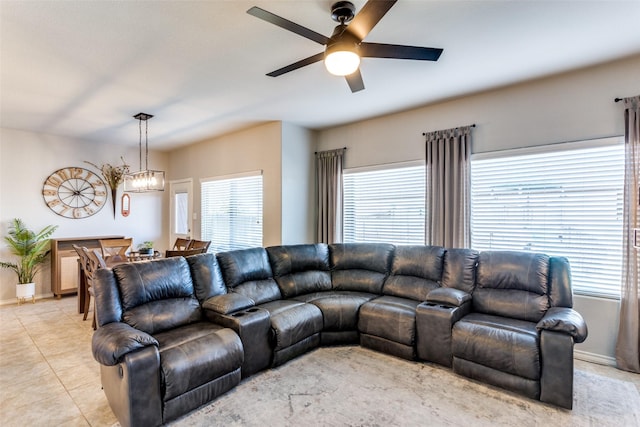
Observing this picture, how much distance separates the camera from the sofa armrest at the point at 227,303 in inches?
116

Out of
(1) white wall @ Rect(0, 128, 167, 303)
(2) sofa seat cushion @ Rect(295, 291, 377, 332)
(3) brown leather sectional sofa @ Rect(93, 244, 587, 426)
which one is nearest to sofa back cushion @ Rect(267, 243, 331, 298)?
(3) brown leather sectional sofa @ Rect(93, 244, 587, 426)

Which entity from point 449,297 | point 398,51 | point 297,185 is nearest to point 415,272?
point 449,297

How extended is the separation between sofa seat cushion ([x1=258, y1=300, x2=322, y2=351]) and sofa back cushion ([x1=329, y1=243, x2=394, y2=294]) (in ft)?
2.69

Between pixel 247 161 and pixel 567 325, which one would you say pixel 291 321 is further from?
pixel 247 161

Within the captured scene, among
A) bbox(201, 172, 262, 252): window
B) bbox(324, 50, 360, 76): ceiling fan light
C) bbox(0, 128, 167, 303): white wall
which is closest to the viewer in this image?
bbox(324, 50, 360, 76): ceiling fan light

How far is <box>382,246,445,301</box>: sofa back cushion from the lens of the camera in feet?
12.2

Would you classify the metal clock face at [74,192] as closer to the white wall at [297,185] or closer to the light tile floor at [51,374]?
the light tile floor at [51,374]

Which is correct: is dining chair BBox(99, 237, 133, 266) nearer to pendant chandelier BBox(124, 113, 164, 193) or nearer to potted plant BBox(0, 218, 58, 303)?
pendant chandelier BBox(124, 113, 164, 193)

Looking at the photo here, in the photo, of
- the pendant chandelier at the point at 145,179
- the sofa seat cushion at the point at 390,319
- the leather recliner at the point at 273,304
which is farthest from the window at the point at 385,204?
the pendant chandelier at the point at 145,179

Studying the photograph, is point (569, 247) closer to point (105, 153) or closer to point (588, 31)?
point (588, 31)

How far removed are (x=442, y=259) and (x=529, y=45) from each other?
7.41 feet

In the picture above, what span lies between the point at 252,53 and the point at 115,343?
252 centimetres

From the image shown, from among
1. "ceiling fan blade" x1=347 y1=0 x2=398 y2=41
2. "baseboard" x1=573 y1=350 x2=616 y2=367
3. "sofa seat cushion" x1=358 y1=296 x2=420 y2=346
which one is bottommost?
"baseboard" x1=573 y1=350 x2=616 y2=367

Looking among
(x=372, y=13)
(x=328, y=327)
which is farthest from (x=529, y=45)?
(x=328, y=327)
